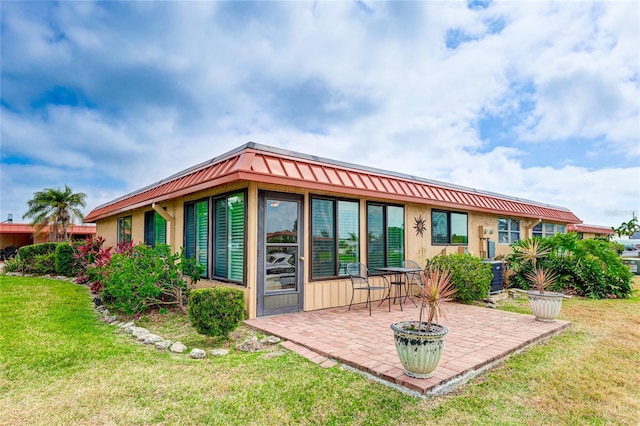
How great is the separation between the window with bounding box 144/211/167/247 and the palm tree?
683 inches

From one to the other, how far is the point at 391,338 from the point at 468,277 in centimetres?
339

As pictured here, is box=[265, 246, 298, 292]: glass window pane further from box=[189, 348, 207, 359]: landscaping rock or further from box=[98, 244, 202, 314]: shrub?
box=[189, 348, 207, 359]: landscaping rock

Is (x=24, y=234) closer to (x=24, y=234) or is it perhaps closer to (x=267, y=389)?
(x=24, y=234)

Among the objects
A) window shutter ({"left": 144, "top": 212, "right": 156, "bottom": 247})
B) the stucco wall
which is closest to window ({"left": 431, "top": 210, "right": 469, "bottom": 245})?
the stucco wall

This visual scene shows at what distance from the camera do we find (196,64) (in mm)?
9008

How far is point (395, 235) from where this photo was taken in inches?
303

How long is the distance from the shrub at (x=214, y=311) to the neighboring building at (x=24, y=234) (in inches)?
901

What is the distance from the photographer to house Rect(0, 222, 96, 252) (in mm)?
23016

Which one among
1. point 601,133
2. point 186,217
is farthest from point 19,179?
point 601,133

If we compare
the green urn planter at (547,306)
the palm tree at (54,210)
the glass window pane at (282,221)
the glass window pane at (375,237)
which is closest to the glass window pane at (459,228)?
the glass window pane at (375,237)

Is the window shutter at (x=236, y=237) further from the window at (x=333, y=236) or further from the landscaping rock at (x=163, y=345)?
the landscaping rock at (x=163, y=345)

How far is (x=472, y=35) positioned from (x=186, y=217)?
7.84m

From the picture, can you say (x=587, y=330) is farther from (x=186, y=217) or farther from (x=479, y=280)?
(x=186, y=217)

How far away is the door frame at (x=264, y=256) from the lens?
217 inches
